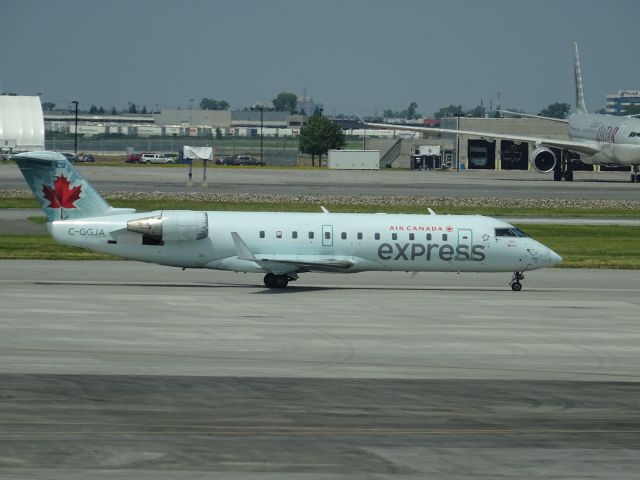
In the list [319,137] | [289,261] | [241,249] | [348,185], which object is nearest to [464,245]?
[289,261]

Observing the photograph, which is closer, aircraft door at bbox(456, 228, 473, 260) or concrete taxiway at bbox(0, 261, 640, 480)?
concrete taxiway at bbox(0, 261, 640, 480)

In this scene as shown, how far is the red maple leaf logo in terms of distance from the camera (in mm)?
38281

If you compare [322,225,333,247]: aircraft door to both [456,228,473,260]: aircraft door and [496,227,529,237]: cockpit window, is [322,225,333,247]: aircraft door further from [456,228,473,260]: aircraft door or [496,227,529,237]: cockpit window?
[496,227,529,237]: cockpit window

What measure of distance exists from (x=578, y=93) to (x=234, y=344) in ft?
343

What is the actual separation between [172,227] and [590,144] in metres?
71.1

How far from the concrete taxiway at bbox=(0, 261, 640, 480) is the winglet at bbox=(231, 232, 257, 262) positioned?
131cm

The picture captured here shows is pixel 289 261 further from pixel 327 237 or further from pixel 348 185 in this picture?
pixel 348 185

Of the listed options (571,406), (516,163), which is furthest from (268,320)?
(516,163)

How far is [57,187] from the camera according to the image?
38.3m

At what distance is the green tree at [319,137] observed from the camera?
178 metres

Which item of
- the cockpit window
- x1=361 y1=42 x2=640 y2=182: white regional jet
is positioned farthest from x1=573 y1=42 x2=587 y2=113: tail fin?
the cockpit window

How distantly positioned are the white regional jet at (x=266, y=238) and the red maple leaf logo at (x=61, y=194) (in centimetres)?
3

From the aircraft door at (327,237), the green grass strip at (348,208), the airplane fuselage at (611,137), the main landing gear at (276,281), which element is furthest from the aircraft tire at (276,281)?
the airplane fuselage at (611,137)

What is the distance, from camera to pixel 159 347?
2719 cm
